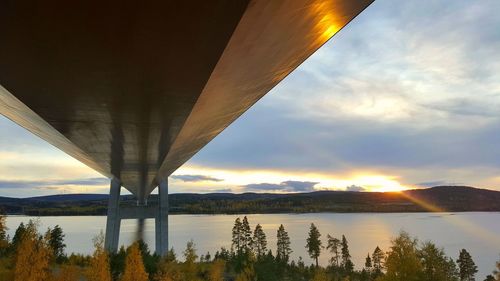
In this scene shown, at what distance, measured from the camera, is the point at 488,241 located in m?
90.2

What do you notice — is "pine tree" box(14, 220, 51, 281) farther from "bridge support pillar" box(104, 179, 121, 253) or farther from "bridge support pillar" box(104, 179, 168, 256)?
"bridge support pillar" box(104, 179, 121, 253)

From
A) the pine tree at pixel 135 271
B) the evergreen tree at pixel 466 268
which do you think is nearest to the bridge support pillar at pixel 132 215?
the pine tree at pixel 135 271

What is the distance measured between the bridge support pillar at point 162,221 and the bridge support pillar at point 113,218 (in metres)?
3.73

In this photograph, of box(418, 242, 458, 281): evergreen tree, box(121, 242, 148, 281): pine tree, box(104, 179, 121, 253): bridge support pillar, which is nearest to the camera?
box(121, 242, 148, 281): pine tree

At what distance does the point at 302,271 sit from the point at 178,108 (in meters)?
43.5

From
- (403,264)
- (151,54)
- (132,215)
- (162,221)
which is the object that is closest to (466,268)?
(403,264)

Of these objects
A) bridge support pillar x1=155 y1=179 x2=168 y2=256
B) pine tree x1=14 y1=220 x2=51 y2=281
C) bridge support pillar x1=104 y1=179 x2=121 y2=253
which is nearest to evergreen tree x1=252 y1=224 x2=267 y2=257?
bridge support pillar x1=155 y1=179 x2=168 y2=256

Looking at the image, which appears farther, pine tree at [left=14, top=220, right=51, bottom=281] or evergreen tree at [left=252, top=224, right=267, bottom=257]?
evergreen tree at [left=252, top=224, right=267, bottom=257]

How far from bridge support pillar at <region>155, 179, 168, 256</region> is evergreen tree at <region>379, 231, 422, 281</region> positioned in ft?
67.9

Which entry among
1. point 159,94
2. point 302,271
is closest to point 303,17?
point 159,94

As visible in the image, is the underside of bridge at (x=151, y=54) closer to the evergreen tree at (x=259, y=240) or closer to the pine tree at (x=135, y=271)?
the pine tree at (x=135, y=271)

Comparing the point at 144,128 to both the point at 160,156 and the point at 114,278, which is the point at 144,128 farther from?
the point at 114,278

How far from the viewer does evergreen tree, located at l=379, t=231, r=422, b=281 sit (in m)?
21.8

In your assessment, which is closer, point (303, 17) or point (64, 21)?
point (64, 21)
